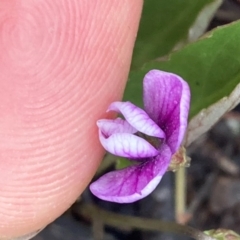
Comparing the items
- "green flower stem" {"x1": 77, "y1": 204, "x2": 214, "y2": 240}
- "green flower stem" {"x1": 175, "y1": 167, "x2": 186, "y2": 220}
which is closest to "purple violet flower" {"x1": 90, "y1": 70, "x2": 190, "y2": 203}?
"green flower stem" {"x1": 77, "y1": 204, "x2": 214, "y2": 240}

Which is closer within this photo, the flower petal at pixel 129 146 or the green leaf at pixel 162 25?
the flower petal at pixel 129 146

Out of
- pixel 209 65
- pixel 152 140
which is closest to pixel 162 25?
pixel 209 65

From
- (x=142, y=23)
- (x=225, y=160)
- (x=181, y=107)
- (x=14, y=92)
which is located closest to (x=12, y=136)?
(x=14, y=92)

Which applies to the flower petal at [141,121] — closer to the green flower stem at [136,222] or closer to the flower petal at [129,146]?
the flower petal at [129,146]

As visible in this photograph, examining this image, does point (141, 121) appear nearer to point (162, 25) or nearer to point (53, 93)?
point (53, 93)

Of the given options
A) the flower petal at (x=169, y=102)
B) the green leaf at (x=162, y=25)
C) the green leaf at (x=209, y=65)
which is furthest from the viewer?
the green leaf at (x=162, y=25)

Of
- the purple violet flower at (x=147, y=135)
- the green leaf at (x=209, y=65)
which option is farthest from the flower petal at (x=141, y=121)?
the green leaf at (x=209, y=65)

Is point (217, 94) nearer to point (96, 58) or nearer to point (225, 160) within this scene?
point (96, 58)
